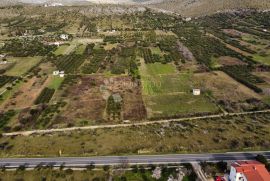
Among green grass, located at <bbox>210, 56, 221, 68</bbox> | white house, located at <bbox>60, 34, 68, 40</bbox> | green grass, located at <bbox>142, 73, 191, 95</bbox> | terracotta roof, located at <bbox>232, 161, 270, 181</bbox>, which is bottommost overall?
green grass, located at <bbox>142, 73, 191, 95</bbox>

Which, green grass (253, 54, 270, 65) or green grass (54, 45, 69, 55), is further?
green grass (54, 45, 69, 55)

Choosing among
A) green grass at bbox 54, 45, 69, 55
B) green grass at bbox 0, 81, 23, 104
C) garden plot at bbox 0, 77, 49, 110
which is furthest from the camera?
green grass at bbox 54, 45, 69, 55

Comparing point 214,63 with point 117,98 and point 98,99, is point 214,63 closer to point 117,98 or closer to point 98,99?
point 117,98

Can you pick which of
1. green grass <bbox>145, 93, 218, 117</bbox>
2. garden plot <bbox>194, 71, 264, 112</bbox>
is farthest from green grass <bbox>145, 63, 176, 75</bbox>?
green grass <bbox>145, 93, 218, 117</bbox>

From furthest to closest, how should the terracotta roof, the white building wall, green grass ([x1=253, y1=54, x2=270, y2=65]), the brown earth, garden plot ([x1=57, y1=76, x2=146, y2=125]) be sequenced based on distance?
green grass ([x1=253, y1=54, x2=270, y2=65]), the brown earth, garden plot ([x1=57, y1=76, x2=146, y2=125]), the white building wall, the terracotta roof

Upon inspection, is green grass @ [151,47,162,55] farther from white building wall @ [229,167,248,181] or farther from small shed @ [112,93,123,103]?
white building wall @ [229,167,248,181]

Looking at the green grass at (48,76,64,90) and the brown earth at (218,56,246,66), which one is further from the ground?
the brown earth at (218,56,246,66)

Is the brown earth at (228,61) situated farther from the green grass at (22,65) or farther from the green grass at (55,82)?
the green grass at (22,65)
